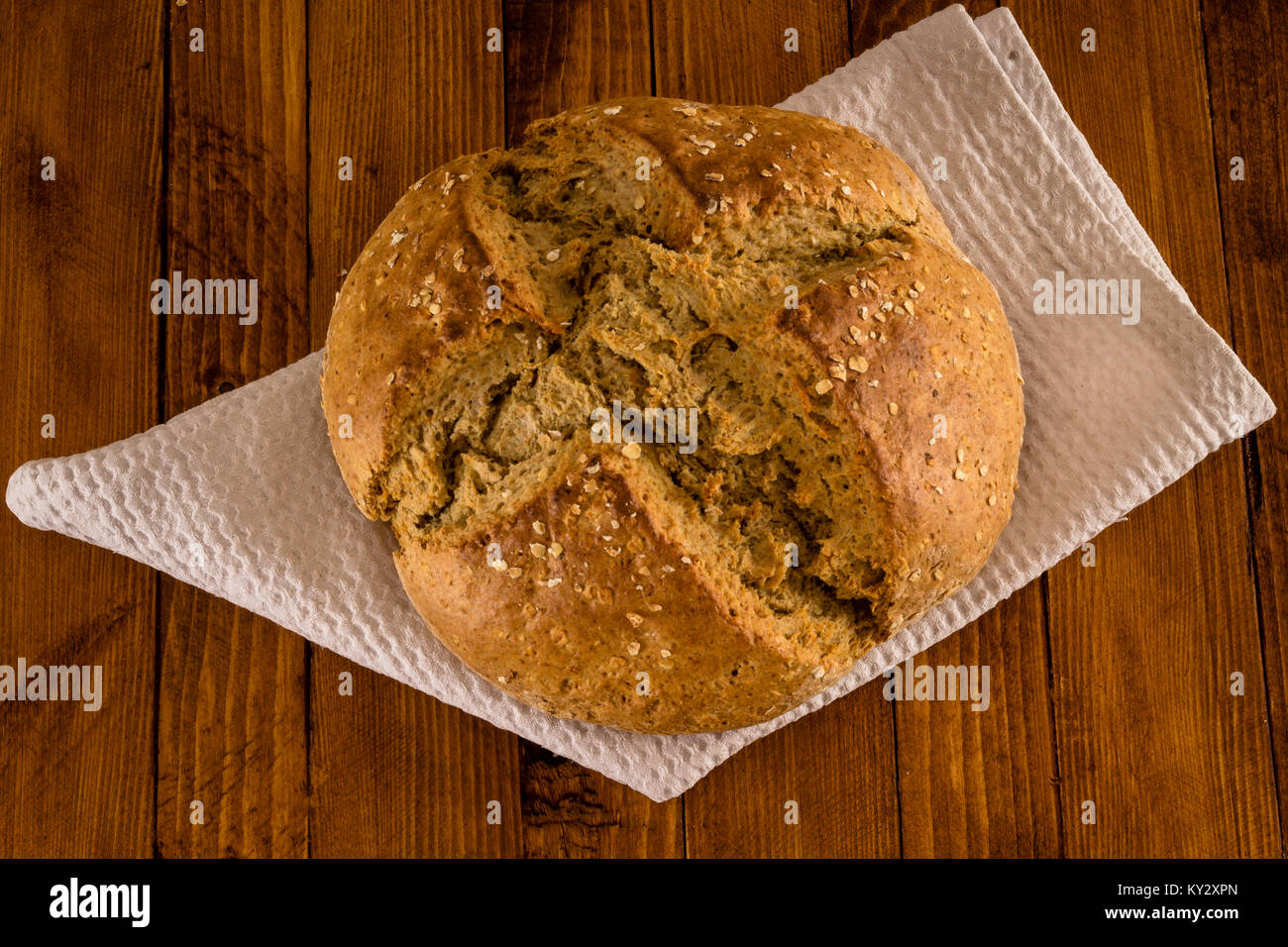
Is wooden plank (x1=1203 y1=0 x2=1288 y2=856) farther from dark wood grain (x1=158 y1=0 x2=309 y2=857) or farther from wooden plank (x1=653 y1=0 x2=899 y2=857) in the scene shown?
dark wood grain (x1=158 y1=0 x2=309 y2=857)

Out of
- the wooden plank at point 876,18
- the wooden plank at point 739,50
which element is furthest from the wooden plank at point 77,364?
the wooden plank at point 876,18

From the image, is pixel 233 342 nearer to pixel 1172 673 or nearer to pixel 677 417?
pixel 677 417

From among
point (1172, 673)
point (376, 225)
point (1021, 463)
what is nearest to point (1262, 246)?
point (1021, 463)

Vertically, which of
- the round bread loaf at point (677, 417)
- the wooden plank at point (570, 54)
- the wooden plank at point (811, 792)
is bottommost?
the wooden plank at point (811, 792)

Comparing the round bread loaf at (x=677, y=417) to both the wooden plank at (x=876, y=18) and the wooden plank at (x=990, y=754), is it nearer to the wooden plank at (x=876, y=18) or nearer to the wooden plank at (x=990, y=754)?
the wooden plank at (x=990, y=754)

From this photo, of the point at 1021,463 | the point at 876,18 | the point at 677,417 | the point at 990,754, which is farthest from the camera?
the point at 876,18

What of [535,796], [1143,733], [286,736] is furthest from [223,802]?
[1143,733]
